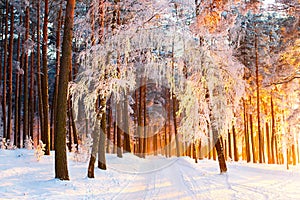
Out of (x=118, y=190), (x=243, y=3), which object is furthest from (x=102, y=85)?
(x=243, y=3)

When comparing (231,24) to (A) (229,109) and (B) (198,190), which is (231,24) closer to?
(A) (229,109)

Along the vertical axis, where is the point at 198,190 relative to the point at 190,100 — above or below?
below

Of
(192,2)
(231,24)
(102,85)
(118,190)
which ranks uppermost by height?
(192,2)

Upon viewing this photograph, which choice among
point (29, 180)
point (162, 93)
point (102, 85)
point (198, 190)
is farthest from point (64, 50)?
point (162, 93)

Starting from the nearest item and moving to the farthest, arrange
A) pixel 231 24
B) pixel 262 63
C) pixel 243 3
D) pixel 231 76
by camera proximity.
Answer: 1. pixel 243 3
2. pixel 231 24
3. pixel 231 76
4. pixel 262 63

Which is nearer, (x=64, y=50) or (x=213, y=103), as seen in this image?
(x=64, y=50)

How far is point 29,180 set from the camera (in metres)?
9.98

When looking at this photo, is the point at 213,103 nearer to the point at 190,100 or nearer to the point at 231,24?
the point at 190,100

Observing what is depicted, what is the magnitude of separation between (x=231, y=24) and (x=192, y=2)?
206 cm

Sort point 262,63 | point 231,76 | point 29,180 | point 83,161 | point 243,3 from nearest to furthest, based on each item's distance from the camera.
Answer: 1. point 243,3
2. point 29,180
3. point 231,76
4. point 83,161
5. point 262,63

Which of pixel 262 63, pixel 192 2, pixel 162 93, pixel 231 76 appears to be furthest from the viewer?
pixel 162 93

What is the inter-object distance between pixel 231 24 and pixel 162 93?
25693mm

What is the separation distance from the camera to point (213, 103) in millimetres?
14133

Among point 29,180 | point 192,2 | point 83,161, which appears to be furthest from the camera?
point 83,161
